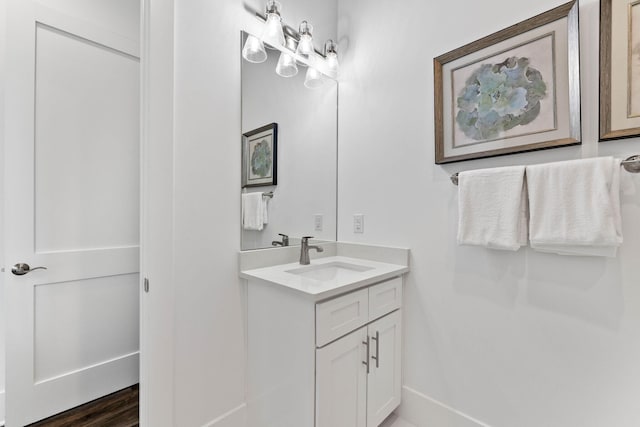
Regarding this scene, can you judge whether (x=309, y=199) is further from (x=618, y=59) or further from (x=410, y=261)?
(x=618, y=59)

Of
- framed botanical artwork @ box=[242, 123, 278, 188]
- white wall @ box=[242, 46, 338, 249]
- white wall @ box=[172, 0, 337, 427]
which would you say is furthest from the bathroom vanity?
framed botanical artwork @ box=[242, 123, 278, 188]

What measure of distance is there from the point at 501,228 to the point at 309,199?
1.08 m

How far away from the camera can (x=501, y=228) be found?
3.96ft

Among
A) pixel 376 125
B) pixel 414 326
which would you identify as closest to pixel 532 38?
pixel 376 125

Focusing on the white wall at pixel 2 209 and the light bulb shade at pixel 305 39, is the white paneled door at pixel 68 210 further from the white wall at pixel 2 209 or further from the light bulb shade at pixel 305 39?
the light bulb shade at pixel 305 39

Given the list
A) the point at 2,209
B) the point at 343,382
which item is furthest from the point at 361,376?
the point at 2,209

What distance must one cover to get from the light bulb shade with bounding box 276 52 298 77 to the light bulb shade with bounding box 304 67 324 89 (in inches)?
5.9

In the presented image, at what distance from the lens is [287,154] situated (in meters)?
1.74

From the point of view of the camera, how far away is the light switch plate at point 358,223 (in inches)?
71.9

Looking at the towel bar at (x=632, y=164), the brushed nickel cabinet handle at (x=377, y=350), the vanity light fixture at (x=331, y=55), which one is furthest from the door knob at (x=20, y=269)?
the towel bar at (x=632, y=164)

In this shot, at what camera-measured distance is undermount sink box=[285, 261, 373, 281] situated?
1.57 metres

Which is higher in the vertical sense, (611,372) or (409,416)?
(611,372)

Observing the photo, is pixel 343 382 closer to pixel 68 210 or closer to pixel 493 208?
pixel 493 208

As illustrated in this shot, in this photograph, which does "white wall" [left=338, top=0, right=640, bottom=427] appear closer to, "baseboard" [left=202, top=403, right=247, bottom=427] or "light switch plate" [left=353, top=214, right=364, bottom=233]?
"light switch plate" [left=353, top=214, right=364, bottom=233]
